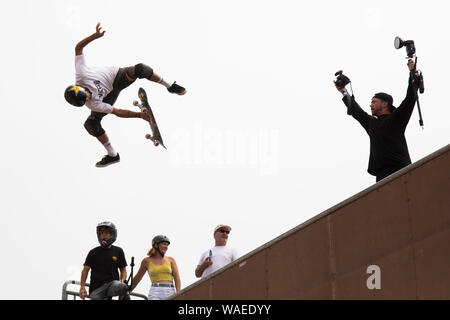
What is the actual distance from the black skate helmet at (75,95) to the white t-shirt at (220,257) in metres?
4.20

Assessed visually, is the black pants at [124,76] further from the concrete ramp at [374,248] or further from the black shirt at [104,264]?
the concrete ramp at [374,248]

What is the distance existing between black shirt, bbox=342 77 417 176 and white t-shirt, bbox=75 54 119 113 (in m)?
6.99

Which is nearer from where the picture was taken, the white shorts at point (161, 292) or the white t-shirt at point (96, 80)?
the white shorts at point (161, 292)

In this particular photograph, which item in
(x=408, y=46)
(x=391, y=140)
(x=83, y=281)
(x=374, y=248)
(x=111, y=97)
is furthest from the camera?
(x=111, y=97)

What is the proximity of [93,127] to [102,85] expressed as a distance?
5.67 ft

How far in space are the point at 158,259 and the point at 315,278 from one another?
3483 mm

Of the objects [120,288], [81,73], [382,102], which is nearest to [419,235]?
[382,102]

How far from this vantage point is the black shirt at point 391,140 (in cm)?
1034

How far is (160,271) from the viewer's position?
43.4 feet

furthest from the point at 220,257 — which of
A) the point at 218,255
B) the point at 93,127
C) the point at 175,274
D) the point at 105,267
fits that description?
the point at 93,127

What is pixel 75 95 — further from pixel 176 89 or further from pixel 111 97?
pixel 176 89

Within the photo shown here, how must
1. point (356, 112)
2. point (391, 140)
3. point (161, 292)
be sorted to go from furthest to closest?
point (161, 292) → point (356, 112) → point (391, 140)

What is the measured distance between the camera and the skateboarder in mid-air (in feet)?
51.8

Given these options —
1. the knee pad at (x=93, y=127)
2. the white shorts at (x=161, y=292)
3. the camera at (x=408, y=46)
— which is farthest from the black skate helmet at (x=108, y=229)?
the camera at (x=408, y=46)
